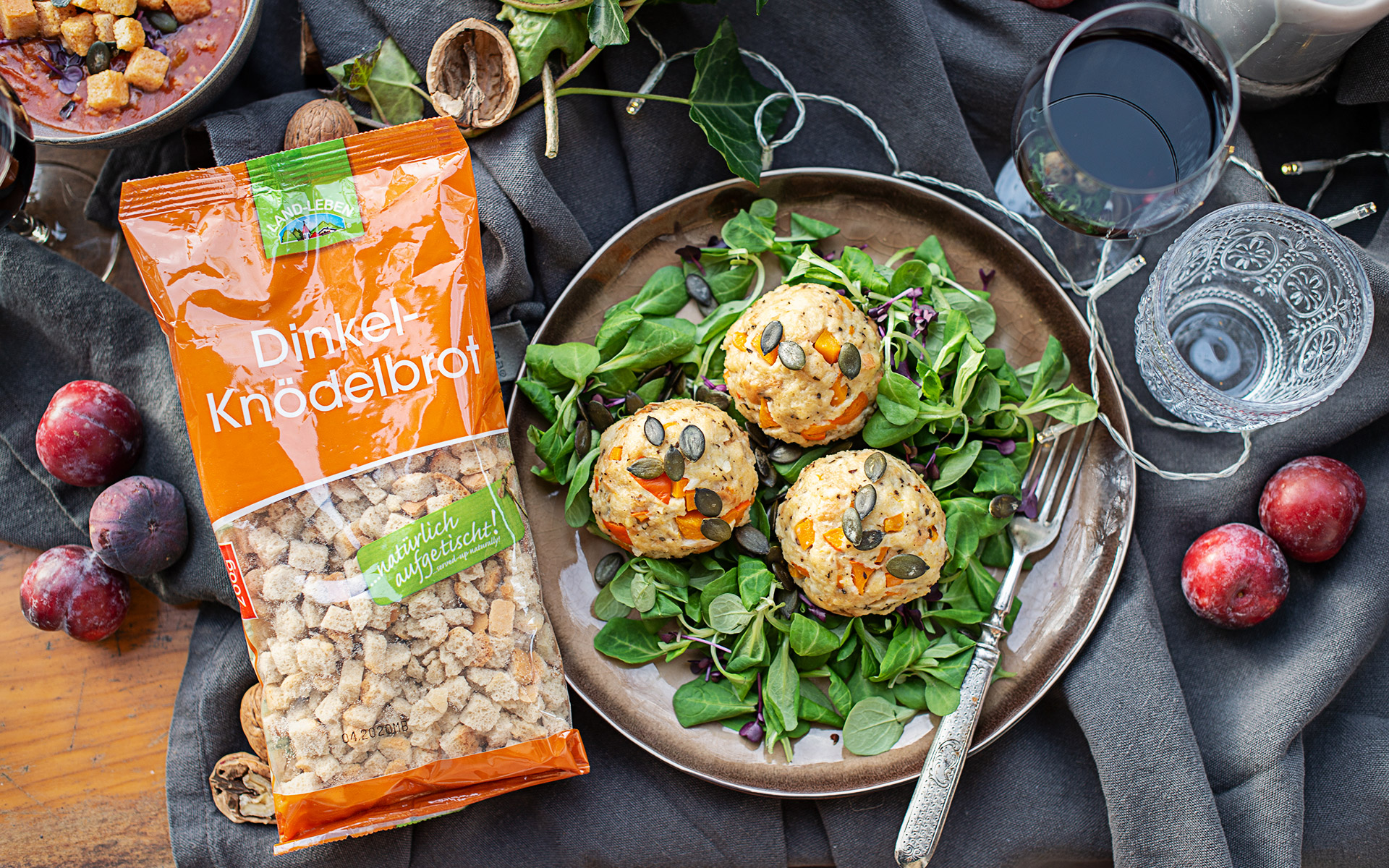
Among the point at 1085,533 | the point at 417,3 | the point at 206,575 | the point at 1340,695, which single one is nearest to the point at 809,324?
the point at 1085,533

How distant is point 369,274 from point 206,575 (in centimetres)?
85

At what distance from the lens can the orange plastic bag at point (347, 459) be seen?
5.31ft

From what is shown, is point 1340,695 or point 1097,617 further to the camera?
point 1340,695

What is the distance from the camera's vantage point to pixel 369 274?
1.67 meters

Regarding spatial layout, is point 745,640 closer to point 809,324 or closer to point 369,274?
point 809,324

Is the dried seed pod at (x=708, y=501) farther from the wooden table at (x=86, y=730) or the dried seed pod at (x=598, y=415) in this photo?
the wooden table at (x=86, y=730)

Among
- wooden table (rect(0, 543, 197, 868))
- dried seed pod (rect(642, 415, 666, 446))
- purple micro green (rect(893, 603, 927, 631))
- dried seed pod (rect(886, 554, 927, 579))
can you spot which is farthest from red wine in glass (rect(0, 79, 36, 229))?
purple micro green (rect(893, 603, 927, 631))

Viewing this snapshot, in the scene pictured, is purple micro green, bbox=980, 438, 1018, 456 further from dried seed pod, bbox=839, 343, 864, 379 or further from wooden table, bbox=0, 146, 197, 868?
wooden table, bbox=0, 146, 197, 868

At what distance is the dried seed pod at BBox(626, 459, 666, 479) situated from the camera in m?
1.68

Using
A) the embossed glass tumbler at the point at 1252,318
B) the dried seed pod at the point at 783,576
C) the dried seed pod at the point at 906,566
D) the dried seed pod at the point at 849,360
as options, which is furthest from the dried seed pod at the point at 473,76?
the embossed glass tumbler at the point at 1252,318

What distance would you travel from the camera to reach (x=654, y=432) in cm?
169

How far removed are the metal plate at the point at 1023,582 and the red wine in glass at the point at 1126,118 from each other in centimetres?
24

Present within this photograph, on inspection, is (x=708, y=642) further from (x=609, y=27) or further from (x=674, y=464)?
(x=609, y=27)

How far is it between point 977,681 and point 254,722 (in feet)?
5.28
